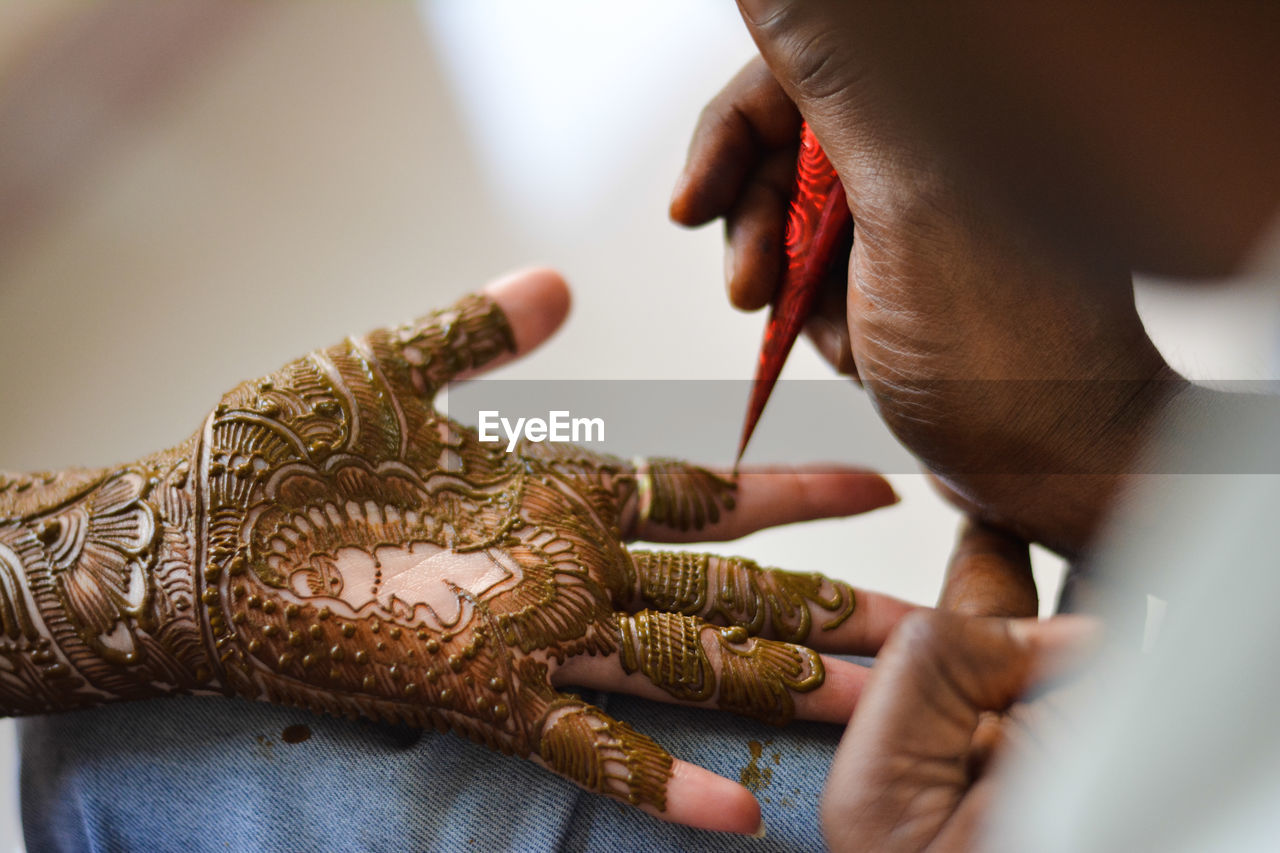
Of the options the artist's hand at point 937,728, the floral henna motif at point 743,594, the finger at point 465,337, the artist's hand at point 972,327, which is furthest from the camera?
the finger at point 465,337

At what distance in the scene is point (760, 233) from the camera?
1.17m

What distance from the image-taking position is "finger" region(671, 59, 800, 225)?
47.3 inches

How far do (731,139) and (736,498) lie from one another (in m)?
0.46

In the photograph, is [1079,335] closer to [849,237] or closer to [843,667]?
[849,237]

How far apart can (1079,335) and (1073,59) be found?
258 mm

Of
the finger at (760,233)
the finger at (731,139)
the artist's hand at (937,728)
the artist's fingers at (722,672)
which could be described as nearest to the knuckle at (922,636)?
the artist's hand at (937,728)

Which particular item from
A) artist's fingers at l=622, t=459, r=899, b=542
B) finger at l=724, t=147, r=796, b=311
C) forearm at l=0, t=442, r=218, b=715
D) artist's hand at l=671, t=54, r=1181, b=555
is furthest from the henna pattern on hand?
finger at l=724, t=147, r=796, b=311

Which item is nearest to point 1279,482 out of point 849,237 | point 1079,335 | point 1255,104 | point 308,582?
point 1079,335

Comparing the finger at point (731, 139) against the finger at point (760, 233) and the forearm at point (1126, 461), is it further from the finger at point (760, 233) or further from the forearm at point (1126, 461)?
the forearm at point (1126, 461)

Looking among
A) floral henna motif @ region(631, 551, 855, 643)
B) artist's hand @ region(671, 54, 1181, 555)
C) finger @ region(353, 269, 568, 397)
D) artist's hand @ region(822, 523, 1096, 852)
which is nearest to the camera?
artist's hand @ region(822, 523, 1096, 852)

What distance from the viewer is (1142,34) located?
854mm

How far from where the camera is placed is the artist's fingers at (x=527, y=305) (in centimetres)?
122

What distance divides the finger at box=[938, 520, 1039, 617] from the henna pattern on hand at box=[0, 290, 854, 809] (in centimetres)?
14

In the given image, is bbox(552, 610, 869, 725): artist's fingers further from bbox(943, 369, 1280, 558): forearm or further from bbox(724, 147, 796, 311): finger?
bbox(724, 147, 796, 311): finger
